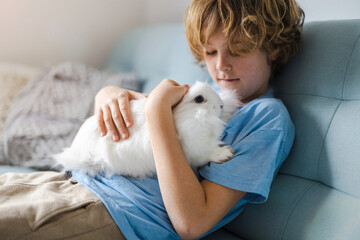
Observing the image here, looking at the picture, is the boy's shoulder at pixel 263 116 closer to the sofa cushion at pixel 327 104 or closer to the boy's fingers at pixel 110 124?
the sofa cushion at pixel 327 104

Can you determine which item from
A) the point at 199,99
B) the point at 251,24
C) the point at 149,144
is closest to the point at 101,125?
the point at 149,144

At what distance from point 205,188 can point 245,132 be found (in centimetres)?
19

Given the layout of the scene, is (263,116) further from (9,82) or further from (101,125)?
(9,82)

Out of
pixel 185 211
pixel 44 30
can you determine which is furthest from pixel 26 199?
pixel 44 30

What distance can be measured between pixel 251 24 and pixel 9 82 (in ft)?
3.78

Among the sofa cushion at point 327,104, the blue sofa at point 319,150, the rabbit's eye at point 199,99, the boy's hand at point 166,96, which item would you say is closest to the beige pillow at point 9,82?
the boy's hand at point 166,96

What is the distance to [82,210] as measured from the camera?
0.75 metres

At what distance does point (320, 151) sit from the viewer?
0.89m

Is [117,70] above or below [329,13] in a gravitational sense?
below

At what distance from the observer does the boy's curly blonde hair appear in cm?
90

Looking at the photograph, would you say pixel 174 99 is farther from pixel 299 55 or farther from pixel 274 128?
pixel 299 55

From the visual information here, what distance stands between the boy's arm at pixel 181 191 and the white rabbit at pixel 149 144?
0.12ft

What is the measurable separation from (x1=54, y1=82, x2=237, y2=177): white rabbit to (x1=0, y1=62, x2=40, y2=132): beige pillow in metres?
0.68

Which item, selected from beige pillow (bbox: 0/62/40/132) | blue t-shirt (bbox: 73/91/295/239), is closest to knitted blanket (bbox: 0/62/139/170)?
beige pillow (bbox: 0/62/40/132)
